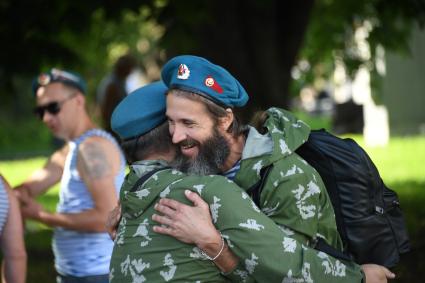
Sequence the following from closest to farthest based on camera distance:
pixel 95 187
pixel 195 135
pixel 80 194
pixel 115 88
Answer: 1. pixel 195 135
2. pixel 95 187
3. pixel 80 194
4. pixel 115 88

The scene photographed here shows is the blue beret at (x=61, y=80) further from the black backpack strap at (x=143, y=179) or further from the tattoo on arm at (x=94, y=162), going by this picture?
the black backpack strap at (x=143, y=179)

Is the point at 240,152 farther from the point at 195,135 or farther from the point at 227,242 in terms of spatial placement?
the point at 227,242

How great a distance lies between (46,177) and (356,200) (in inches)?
113

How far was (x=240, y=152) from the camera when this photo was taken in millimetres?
3535

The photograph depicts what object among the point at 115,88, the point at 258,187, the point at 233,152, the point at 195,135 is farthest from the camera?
the point at 115,88

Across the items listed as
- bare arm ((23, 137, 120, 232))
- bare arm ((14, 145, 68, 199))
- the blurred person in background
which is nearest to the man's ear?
bare arm ((23, 137, 120, 232))

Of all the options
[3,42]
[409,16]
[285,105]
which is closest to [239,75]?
[285,105]

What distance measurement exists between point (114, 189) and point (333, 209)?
6.29 feet

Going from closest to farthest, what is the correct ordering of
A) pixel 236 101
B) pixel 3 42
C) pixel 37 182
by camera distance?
pixel 236 101
pixel 37 182
pixel 3 42

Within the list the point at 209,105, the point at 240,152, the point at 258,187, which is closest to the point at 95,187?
the point at 240,152

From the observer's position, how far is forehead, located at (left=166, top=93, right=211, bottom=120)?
3.38m

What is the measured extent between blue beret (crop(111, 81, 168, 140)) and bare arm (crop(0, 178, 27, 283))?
1.05 meters

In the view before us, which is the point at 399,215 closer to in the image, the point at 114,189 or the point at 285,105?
the point at 114,189

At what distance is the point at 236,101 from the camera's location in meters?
3.46
